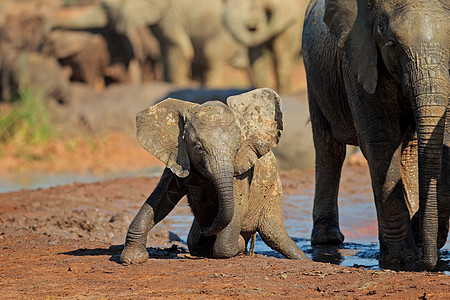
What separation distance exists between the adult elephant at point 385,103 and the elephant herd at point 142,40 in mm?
7637

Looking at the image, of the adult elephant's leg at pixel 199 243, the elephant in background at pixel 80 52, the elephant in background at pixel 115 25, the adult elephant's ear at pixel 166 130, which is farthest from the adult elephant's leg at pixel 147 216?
the elephant in background at pixel 80 52

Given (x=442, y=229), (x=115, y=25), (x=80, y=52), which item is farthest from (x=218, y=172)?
(x=80, y=52)

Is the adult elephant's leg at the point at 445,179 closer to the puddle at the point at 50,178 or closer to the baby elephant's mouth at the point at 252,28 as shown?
the puddle at the point at 50,178

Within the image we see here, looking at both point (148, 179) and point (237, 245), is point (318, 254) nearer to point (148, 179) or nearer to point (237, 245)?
point (237, 245)

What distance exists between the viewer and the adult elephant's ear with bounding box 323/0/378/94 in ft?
15.1

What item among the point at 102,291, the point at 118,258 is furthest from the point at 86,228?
the point at 102,291

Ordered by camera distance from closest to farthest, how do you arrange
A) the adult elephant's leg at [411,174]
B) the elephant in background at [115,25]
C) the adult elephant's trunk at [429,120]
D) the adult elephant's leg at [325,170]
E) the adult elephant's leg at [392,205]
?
the adult elephant's trunk at [429,120], the adult elephant's leg at [392,205], the adult elephant's leg at [411,174], the adult elephant's leg at [325,170], the elephant in background at [115,25]

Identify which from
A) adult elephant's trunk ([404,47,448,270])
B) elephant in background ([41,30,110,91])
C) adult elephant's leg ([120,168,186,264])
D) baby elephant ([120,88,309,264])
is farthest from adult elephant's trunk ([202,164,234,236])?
elephant in background ([41,30,110,91])

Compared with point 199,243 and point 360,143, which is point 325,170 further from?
point 199,243

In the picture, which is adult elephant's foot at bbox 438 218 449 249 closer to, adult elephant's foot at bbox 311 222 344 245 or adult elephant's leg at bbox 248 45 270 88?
adult elephant's foot at bbox 311 222 344 245

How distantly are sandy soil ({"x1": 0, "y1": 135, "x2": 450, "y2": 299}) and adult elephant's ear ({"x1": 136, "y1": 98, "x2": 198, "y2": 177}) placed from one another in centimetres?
55

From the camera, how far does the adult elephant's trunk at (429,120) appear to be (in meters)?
4.07

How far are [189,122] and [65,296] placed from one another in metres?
1.18

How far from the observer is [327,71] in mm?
5570
